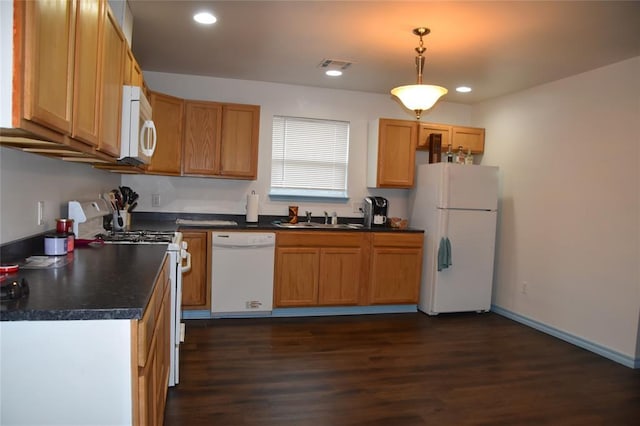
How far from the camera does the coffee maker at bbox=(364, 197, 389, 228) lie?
4859 millimetres

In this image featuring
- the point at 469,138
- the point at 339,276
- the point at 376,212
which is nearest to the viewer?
the point at 339,276

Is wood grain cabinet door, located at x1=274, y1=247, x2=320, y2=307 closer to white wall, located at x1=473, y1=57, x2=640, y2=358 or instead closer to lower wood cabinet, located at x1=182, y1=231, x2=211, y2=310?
lower wood cabinet, located at x1=182, y1=231, x2=211, y2=310

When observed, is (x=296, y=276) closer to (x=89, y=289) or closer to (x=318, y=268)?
(x=318, y=268)

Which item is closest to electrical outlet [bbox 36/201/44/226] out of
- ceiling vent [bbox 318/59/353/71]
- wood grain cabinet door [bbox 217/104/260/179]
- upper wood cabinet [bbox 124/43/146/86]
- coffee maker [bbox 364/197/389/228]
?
upper wood cabinet [bbox 124/43/146/86]

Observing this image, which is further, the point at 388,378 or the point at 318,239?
the point at 318,239

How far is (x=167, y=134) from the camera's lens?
4105 mm

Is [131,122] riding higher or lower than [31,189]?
higher

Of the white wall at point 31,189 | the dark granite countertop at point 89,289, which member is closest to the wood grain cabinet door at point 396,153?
the white wall at point 31,189

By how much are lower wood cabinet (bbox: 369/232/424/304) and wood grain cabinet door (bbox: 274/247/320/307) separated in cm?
63

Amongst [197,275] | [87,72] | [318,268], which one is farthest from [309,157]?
[87,72]

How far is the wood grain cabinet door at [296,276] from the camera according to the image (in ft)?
13.9

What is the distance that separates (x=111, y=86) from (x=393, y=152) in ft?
10.8

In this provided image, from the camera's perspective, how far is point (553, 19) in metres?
2.77

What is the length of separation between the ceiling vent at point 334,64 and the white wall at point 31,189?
2.20 meters
